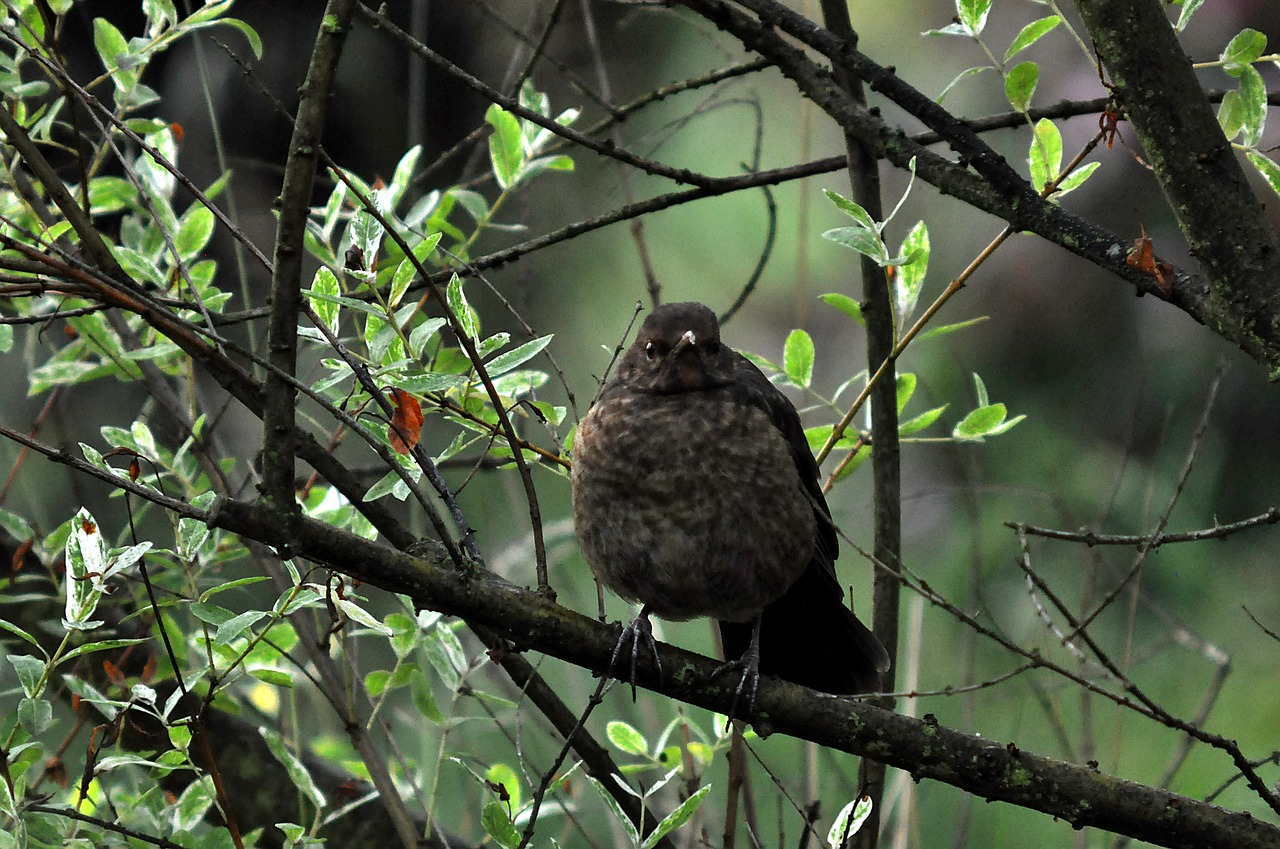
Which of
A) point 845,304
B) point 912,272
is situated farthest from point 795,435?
point 912,272

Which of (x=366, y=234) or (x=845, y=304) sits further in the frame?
(x=845, y=304)

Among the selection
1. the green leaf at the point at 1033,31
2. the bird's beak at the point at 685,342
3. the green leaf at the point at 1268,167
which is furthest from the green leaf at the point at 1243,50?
the bird's beak at the point at 685,342

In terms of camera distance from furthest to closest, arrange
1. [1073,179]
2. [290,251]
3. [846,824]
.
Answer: [1073,179] → [846,824] → [290,251]

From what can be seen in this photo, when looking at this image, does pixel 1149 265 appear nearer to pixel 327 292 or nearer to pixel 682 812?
pixel 682 812

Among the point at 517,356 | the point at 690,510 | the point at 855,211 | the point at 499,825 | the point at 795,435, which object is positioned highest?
the point at 855,211

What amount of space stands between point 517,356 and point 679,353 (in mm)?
765

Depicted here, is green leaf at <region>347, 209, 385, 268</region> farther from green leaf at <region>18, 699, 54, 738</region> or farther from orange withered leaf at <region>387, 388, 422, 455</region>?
green leaf at <region>18, 699, 54, 738</region>

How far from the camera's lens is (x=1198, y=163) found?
1.79m

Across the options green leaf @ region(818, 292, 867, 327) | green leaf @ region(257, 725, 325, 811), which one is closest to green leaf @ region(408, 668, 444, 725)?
green leaf @ region(257, 725, 325, 811)

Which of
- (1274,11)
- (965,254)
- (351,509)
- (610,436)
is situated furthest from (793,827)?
(1274,11)

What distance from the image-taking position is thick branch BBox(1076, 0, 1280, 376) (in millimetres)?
1770

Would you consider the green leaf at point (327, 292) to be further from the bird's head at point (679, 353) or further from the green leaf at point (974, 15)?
the green leaf at point (974, 15)

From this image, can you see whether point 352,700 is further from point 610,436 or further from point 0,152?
point 0,152

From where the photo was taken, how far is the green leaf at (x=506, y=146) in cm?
243
